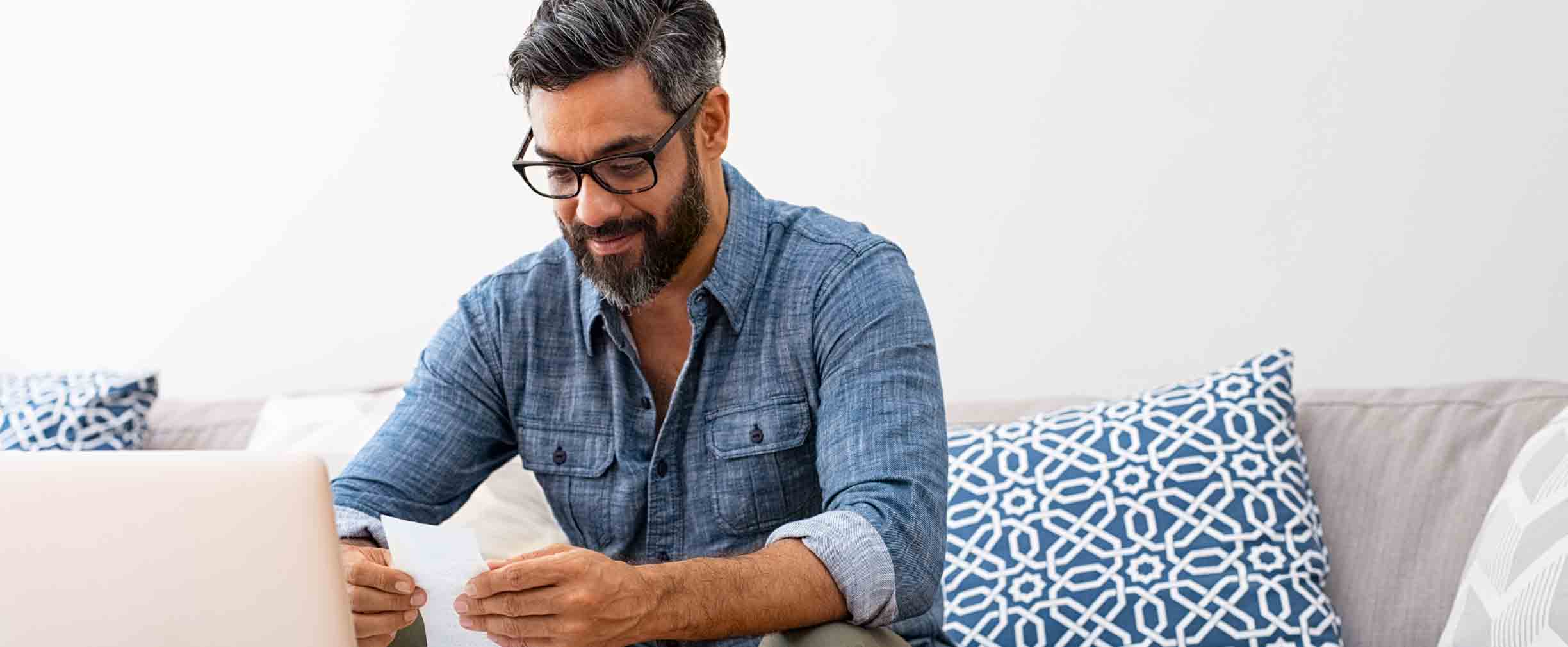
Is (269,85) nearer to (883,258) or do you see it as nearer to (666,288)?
(666,288)

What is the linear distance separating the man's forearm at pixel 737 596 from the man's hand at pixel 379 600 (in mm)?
186

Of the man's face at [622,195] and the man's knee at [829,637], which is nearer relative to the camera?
the man's knee at [829,637]

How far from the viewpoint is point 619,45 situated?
1.43 meters

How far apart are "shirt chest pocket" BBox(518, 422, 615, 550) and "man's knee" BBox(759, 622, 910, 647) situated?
35 centimetres

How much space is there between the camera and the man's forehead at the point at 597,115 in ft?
4.66

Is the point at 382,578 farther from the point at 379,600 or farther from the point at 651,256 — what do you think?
the point at 651,256

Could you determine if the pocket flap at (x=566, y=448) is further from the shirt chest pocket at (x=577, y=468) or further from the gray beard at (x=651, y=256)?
the gray beard at (x=651, y=256)

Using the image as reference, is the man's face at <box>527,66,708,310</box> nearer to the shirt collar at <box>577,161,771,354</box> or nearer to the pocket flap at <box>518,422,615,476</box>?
the shirt collar at <box>577,161,771,354</box>

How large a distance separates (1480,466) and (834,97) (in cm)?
107

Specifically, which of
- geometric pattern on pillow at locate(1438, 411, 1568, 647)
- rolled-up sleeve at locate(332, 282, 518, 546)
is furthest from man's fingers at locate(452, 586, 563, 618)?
geometric pattern on pillow at locate(1438, 411, 1568, 647)

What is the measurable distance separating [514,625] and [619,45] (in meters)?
0.58

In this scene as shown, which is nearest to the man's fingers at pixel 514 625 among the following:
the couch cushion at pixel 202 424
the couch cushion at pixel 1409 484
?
the couch cushion at pixel 1409 484

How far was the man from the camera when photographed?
51.3 inches

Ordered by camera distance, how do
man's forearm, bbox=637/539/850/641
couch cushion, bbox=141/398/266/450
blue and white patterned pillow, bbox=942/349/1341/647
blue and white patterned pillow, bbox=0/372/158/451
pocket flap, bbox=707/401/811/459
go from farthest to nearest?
couch cushion, bbox=141/398/266/450, blue and white patterned pillow, bbox=0/372/158/451, blue and white patterned pillow, bbox=942/349/1341/647, pocket flap, bbox=707/401/811/459, man's forearm, bbox=637/539/850/641
